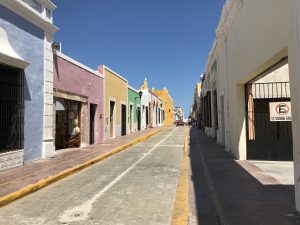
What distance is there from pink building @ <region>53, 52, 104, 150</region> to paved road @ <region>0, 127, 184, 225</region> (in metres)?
6.42

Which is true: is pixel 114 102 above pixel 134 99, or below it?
below

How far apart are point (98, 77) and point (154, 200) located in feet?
52.4

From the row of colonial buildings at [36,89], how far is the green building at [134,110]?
1269cm

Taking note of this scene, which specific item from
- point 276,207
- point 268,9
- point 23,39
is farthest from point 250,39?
point 23,39

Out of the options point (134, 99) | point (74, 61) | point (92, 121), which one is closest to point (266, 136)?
point (74, 61)

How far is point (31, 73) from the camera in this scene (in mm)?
11844

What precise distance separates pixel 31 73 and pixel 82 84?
253 inches

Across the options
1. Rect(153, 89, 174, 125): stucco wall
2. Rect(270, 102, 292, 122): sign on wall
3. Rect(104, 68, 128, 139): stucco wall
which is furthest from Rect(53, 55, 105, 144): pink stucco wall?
Rect(153, 89, 174, 125): stucco wall

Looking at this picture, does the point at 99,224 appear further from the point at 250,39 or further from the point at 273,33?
the point at 250,39

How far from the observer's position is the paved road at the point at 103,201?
5.47 meters

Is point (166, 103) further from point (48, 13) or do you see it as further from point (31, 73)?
point (31, 73)

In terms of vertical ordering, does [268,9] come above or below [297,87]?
above

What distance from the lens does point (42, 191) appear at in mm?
7754

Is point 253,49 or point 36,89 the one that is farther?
point 36,89
